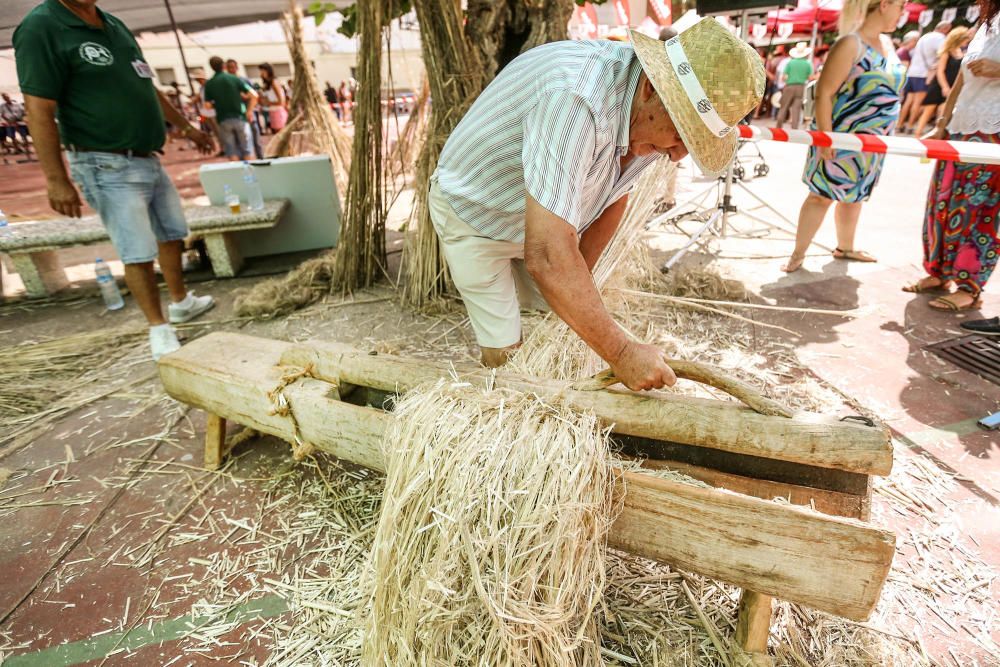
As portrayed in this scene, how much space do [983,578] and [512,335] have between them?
5.65 ft

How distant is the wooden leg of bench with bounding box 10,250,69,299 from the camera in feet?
13.1

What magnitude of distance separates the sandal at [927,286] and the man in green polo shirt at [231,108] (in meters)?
8.08

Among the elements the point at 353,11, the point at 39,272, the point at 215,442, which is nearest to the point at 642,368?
the point at 215,442

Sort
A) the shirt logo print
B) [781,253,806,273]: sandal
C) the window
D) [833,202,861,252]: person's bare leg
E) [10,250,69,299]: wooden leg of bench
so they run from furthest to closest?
1. the window
2. [10,250,69,299]: wooden leg of bench
3. [781,253,806,273]: sandal
4. [833,202,861,252]: person's bare leg
5. the shirt logo print

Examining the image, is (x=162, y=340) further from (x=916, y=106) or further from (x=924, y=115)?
(x=916, y=106)

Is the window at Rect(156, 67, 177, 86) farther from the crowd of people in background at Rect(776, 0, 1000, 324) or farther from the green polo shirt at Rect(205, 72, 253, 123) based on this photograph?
the crowd of people in background at Rect(776, 0, 1000, 324)

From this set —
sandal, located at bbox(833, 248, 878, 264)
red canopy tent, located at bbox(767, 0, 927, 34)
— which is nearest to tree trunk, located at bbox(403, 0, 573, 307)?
sandal, located at bbox(833, 248, 878, 264)

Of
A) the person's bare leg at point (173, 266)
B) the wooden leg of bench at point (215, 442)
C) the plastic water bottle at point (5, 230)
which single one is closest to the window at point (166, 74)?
the plastic water bottle at point (5, 230)

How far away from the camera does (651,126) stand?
1.35 metres

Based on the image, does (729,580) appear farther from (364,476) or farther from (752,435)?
(364,476)

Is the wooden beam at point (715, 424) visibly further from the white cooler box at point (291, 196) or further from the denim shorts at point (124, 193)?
the white cooler box at point (291, 196)

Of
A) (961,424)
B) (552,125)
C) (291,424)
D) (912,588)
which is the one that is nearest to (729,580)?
(912,588)

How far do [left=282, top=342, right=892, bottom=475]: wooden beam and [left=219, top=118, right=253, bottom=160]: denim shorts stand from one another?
7528 mm

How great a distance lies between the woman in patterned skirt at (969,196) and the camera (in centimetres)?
274
